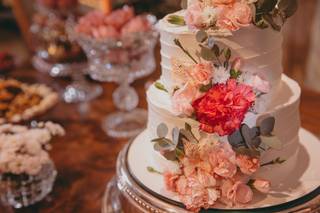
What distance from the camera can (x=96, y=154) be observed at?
4.75 feet

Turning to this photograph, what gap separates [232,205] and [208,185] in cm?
7

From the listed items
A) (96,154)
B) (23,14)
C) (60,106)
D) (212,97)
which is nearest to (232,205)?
(212,97)

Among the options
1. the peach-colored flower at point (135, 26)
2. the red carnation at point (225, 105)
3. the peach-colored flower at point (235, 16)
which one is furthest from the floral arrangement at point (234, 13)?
the peach-colored flower at point (135, 26)

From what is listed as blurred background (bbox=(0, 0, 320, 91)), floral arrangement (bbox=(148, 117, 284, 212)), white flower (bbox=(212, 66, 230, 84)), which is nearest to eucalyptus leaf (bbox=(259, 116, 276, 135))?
floral arrangement (bbox=(148, 117, 284, 212))

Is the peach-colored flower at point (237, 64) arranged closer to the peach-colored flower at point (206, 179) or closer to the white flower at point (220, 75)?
Result: the white flower at point (220, 75)

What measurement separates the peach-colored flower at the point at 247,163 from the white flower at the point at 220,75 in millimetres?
140

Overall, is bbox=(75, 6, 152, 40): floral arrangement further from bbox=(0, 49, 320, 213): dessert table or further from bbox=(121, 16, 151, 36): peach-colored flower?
bbox=(0, 49, 320, 213): dessert table

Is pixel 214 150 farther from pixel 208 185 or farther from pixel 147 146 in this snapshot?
pixel 147 146

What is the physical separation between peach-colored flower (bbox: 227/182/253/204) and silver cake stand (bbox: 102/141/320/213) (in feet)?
0.07

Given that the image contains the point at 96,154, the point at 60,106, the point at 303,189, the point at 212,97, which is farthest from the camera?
the point at 60,106

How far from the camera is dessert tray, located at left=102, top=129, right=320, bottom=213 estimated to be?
2.95 feet

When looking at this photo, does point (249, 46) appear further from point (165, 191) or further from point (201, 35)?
point (165, 191)

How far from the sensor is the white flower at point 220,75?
840 mm

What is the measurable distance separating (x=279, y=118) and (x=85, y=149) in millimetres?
735
